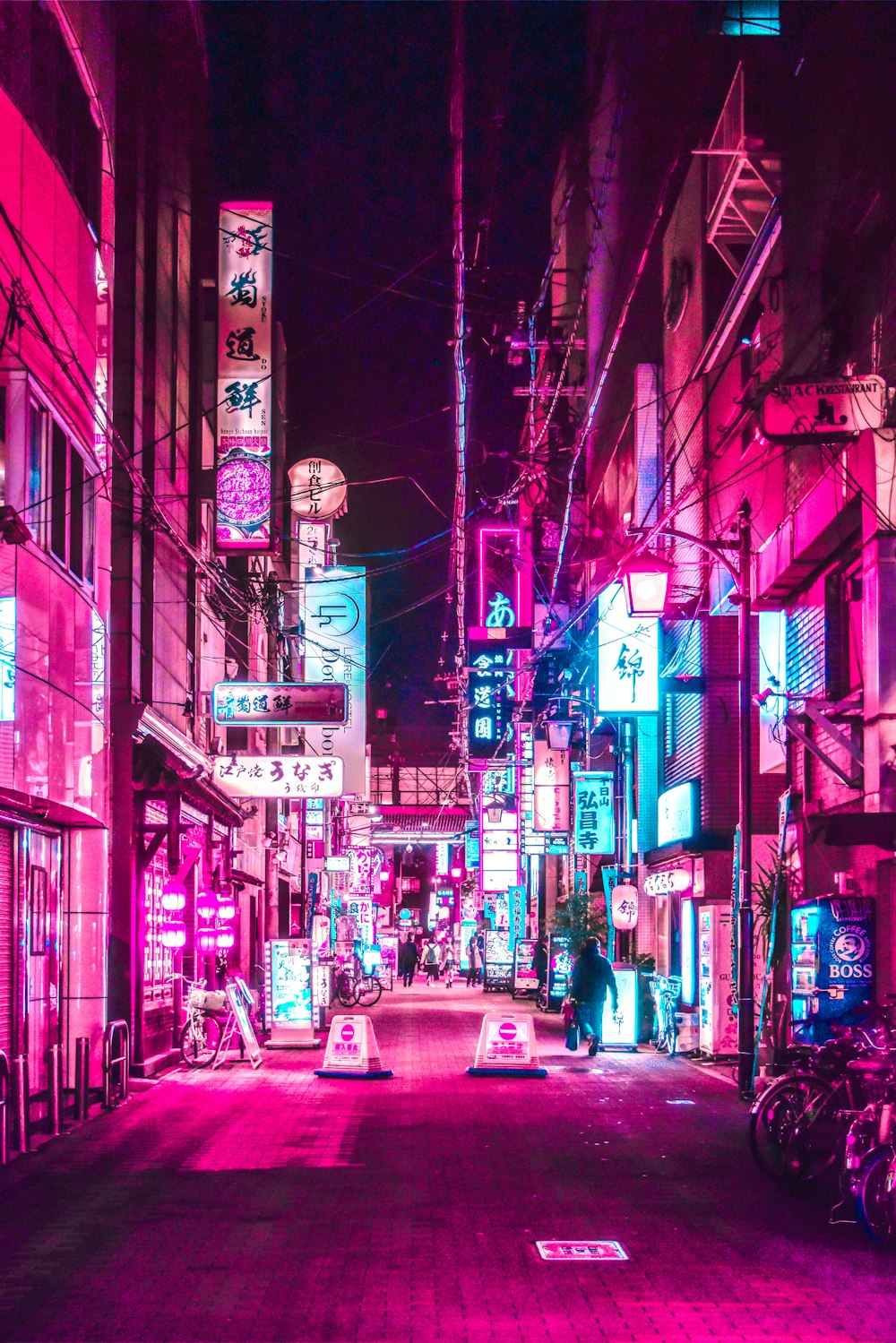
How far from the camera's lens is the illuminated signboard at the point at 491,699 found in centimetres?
3803

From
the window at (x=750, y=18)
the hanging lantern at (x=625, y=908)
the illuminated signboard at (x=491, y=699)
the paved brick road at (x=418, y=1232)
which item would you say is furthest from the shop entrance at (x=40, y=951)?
the illuminated signboard at (x=491, y=699)

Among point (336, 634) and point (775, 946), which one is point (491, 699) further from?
point (775, 946)

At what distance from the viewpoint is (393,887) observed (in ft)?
365

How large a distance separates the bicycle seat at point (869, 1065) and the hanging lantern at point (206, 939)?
53.0ft

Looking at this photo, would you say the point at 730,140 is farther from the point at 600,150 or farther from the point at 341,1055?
the point at 600,150

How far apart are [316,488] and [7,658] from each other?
69.8 ft

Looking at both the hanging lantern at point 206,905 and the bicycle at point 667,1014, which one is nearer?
the bicycle at point 667,1014

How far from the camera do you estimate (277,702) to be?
21.3 m

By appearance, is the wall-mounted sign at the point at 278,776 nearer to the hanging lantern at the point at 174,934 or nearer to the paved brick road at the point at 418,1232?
the hanging lantern at the point at 174,934

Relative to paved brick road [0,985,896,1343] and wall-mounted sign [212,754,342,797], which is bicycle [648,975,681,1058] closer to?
paved brick road [0,985,896,1343]

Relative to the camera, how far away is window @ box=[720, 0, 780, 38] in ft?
85.9

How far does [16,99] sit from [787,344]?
32.5 ft

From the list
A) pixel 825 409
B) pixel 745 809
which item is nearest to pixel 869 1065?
pixel 825 409

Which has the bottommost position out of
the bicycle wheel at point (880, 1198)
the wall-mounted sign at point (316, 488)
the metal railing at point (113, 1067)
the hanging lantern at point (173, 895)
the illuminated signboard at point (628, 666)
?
the metal railing at point (113, 1067)
